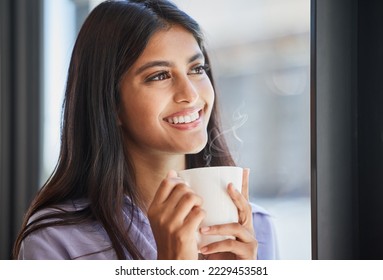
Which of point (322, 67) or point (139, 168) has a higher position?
point (322, 67)

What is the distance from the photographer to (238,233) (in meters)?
1.01

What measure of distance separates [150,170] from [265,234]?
252mm

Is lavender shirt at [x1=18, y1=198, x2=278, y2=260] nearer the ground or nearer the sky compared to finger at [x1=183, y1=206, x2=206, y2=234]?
nearer the ground

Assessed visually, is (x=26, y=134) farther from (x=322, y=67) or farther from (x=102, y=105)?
(x=322, y=67)

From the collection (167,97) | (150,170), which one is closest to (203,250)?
(150,170)

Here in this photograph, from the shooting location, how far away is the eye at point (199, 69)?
1044mm

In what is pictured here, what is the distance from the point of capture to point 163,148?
1.05 m

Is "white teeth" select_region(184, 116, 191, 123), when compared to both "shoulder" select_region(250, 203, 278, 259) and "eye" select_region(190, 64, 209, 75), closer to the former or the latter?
"eye" select_region(190, 64, 209, 75)

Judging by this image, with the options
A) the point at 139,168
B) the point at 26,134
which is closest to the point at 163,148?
the point at 139,168

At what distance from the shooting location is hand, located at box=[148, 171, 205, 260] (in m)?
0.98

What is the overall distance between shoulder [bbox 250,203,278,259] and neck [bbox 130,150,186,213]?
6.8 inches

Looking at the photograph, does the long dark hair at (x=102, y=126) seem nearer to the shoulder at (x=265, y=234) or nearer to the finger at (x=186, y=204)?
the finger at (x=186, y=204)

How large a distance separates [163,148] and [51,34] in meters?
0.31

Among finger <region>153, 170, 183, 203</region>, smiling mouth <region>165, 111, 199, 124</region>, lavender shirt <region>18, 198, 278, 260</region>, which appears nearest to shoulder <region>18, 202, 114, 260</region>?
lavender shirt <region>18, 198, 278, 260</region>
